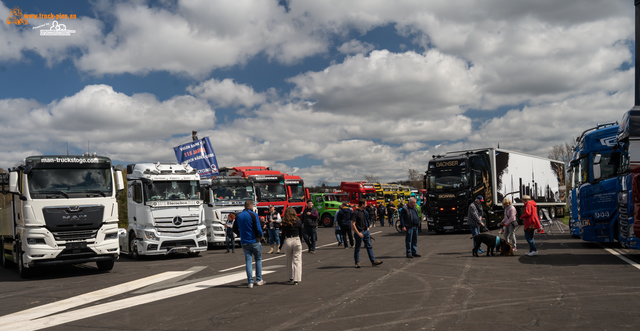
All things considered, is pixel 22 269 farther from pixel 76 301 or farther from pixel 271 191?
pixel 271 191

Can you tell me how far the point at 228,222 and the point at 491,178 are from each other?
1307 centimetres

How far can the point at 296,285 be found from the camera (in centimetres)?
988

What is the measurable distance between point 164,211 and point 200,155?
342 inches

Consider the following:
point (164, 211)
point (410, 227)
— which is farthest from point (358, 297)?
point (164, 211)

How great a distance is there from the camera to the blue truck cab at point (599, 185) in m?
14.4

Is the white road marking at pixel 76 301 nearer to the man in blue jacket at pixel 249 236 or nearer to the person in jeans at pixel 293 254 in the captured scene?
the man in blue jacket at pixel 249 236

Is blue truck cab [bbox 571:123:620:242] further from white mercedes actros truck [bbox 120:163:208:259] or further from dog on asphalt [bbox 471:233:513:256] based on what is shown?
white mercedes actros truck [bbox 120:163:208:259]

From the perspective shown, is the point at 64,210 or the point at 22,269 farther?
the point at 22,269

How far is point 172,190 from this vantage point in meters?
17.1

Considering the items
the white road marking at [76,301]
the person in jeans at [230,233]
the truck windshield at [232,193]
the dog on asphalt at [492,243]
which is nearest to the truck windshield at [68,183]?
the white road marking at [76,301]

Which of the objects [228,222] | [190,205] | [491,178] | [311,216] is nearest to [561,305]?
[311,216]

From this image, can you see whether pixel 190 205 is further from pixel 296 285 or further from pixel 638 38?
pixel 638 38

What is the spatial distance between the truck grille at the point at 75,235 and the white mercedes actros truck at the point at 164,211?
360cm

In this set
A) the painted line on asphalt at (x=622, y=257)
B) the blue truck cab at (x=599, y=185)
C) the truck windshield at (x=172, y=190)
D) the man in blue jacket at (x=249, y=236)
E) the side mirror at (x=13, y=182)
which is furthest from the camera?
the truck windshield at (x=172, y=190)
